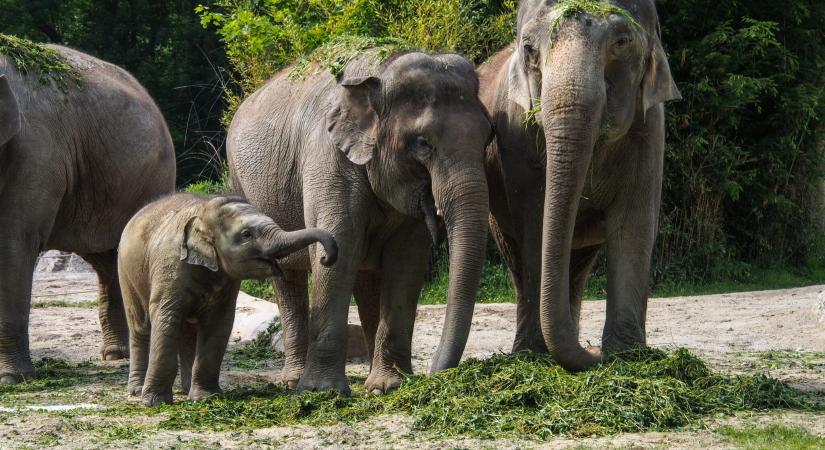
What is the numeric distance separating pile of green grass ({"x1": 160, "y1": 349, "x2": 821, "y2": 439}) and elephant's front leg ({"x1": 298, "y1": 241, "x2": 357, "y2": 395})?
0.27 metres

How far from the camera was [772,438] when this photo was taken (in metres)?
6.33

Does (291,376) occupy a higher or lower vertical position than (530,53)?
lower

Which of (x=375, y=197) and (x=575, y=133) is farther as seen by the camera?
(x=375, y=197)

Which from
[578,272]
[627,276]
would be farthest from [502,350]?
[627,276]

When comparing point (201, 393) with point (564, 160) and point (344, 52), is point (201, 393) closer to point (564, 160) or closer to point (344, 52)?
point (344, 52)

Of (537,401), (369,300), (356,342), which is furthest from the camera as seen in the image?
(356,342)

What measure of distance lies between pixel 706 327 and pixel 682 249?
4.49 metres

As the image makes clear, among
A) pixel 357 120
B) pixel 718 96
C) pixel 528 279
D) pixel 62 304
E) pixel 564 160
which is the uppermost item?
pixel 718 96

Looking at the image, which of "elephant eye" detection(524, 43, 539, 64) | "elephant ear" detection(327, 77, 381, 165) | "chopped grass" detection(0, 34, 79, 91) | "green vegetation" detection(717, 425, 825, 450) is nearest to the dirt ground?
"green vegetation" detection(717, 425, 825, 450)

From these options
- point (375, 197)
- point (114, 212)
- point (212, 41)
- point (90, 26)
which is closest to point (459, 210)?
point (375, 197)

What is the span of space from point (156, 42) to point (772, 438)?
832 inches

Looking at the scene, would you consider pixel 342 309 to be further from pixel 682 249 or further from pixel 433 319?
pixel 682 249

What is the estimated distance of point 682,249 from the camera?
1622cm

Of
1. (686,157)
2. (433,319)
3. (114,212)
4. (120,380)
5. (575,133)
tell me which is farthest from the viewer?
(686,157)
